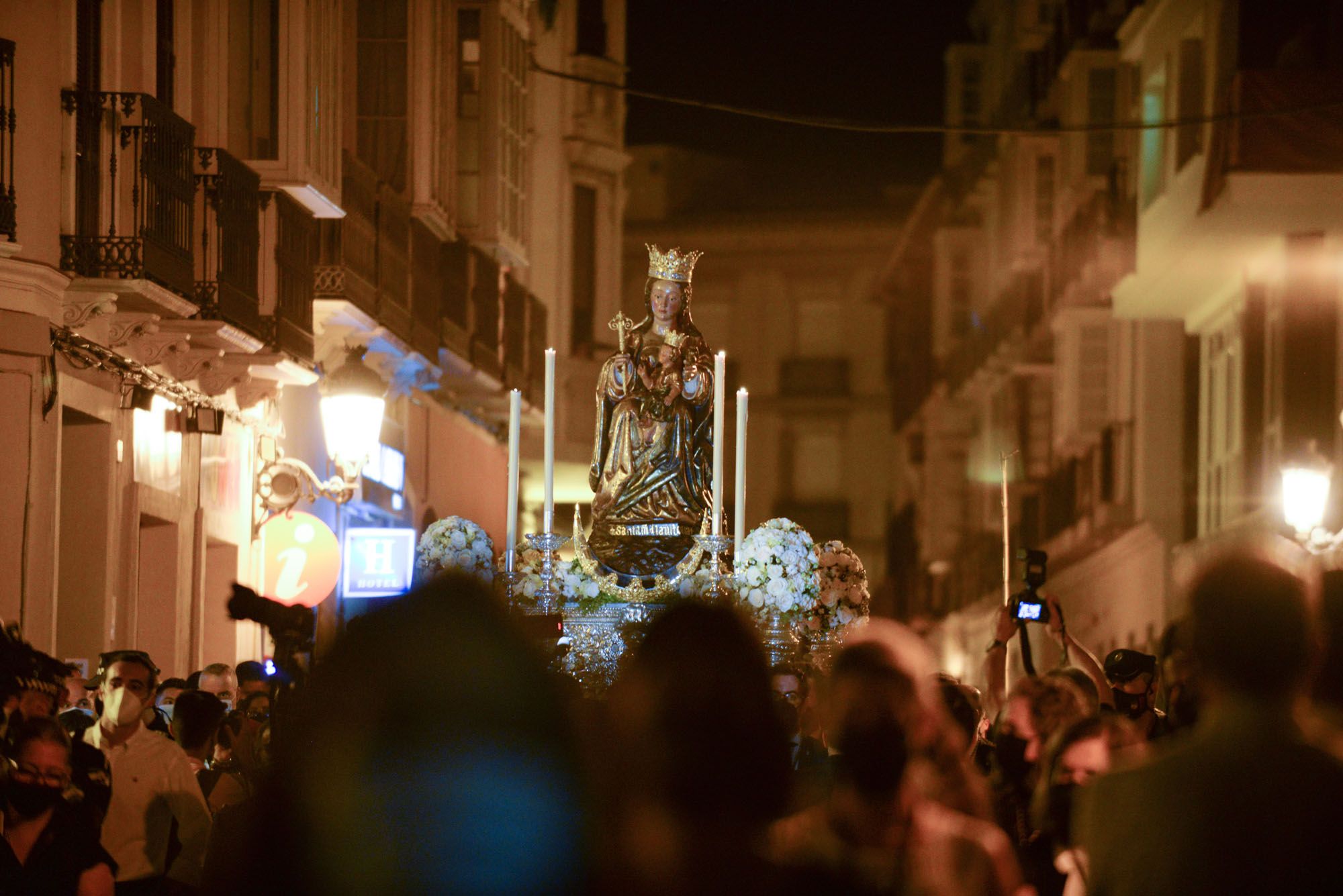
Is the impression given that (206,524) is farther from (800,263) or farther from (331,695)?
(800,263)

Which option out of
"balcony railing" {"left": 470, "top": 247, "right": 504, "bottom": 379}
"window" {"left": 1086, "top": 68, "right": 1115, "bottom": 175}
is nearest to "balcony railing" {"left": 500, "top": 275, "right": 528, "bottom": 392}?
"balcony railing" {"left": 470, "top": 247, "right": 504, "bottom": 379}

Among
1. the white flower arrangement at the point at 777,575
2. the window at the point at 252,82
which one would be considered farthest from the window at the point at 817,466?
the white flower arrangement at the point at 777,575

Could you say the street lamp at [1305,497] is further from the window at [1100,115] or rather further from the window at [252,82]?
the window at [1100,115]

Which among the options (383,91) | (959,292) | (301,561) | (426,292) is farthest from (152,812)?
(959,292)

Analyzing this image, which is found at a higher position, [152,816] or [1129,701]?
[1129,701]

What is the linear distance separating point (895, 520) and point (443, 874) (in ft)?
177

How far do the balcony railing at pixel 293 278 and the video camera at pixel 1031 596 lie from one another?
861 centimetres

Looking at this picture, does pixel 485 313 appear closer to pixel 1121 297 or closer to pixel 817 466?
pixel 1121 297

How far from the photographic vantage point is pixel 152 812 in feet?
24.2

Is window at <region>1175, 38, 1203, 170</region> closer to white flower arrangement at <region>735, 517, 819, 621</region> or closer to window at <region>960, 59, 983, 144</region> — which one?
white flower arrangement at <region>735, 517, 819, 621</region>

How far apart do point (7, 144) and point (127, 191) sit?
4.45 ft

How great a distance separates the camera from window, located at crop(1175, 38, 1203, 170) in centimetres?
2348

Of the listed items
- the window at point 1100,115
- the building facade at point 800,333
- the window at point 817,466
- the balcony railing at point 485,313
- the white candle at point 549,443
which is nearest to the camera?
the white candle at point 549,443

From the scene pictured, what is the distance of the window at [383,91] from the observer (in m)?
22.5
